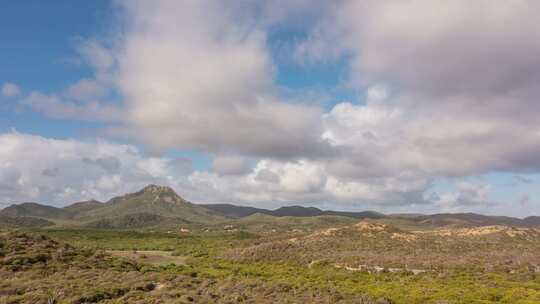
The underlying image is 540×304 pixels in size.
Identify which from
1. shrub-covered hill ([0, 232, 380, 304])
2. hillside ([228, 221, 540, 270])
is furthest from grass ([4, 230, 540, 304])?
hillside ([228, 221, 540, 270])

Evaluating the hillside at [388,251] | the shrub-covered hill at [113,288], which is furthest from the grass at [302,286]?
the hillside at [388,251]

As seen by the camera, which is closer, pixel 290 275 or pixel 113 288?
pixel 113 288

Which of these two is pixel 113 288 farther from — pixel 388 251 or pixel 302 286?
pixel 388 251

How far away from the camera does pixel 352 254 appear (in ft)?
226

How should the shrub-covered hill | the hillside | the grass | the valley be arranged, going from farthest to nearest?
the hillside < the valley < the grass < the shrub-covered hill

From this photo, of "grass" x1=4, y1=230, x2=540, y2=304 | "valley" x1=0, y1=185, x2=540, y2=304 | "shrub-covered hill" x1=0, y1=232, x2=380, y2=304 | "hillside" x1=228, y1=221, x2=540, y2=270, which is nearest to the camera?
"shrub-covered hill" x1=0, y1=232, x2=380, y2=304

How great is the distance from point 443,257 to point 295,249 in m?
29.2

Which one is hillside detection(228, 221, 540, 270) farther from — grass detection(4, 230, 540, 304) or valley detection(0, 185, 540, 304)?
grass detection(4, 230, 540, 304)

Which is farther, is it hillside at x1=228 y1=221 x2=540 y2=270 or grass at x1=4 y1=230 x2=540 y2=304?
hillside at x1=228 y1=221 x2=540 y2=270

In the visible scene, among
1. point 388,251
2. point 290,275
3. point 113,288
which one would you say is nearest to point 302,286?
point 290,275

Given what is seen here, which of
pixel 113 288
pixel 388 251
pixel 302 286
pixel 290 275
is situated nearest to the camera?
pixel 113 288

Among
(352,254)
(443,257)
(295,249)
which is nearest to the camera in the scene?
(443,257)

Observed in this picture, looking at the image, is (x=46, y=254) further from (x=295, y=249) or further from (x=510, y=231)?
(x=510, y=231)

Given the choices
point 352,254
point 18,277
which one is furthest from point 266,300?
point 352,254
